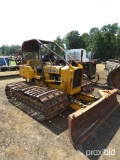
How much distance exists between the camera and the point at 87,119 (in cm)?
393

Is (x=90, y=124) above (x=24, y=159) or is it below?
above

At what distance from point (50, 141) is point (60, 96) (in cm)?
142

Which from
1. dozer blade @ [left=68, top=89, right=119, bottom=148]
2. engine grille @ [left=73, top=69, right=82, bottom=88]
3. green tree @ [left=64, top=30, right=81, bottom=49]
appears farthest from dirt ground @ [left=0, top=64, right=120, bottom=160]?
green tree @ [left=64, top=30, right=81, bottom=49]

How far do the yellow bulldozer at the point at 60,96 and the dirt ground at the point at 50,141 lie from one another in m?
0.20

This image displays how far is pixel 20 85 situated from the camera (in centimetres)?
607

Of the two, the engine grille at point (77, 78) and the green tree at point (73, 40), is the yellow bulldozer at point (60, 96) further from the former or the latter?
the green tree at point (73, 40)

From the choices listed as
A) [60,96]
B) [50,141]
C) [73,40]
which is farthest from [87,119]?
[73,40]

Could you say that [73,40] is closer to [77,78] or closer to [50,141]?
[77,78]

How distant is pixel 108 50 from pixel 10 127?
37.4 metres

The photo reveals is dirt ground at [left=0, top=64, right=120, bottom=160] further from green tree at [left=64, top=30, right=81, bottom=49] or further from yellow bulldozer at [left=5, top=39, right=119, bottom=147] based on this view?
green tree at [left=64, top=30, right=81, bottom=49]

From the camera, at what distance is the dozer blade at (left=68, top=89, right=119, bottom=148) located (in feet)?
11.4

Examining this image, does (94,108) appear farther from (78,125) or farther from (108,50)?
(108,50)

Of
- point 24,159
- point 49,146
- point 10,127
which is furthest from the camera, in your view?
point 10,127

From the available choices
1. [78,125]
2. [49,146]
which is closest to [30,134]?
[49,146]
